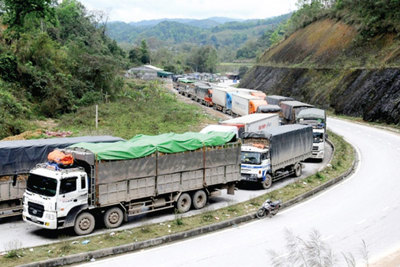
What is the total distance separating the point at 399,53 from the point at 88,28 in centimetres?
5915

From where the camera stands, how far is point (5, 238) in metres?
14.6

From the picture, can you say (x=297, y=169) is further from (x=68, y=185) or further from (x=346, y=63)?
(x=346, y=63)

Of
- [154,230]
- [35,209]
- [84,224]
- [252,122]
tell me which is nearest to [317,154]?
[252,122]

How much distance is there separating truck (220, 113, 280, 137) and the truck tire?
45.6 ft

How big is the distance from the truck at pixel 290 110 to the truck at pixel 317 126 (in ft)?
15.2

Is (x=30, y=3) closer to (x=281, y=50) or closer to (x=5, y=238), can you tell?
(x=5, y=238)

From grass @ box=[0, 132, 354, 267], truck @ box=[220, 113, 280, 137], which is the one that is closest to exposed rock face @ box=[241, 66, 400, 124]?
truck @ box=[220, 113, 280, 137]

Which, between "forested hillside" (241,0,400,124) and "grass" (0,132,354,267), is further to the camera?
"forested hillside" (241,0,400,124)

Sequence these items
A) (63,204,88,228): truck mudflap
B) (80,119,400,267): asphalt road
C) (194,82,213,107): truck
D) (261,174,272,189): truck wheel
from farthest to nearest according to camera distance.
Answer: (194,82,213,107): truck, (261,174,272,189): truck wheel, (63,204,88,228): truck mudflap, (80,119,400,267): asphalt road

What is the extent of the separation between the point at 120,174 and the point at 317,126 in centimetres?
1809

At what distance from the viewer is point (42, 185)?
14.6m

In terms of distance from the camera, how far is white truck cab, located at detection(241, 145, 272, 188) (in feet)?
70.5

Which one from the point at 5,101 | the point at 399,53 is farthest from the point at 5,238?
the point at 399,53

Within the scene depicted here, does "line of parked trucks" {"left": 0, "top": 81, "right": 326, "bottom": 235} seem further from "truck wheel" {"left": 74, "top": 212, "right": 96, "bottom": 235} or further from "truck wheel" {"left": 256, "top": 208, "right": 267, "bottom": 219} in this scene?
"truck wheel" {"left": 256, "top": 208, "right": 267, "bottom": 219}
